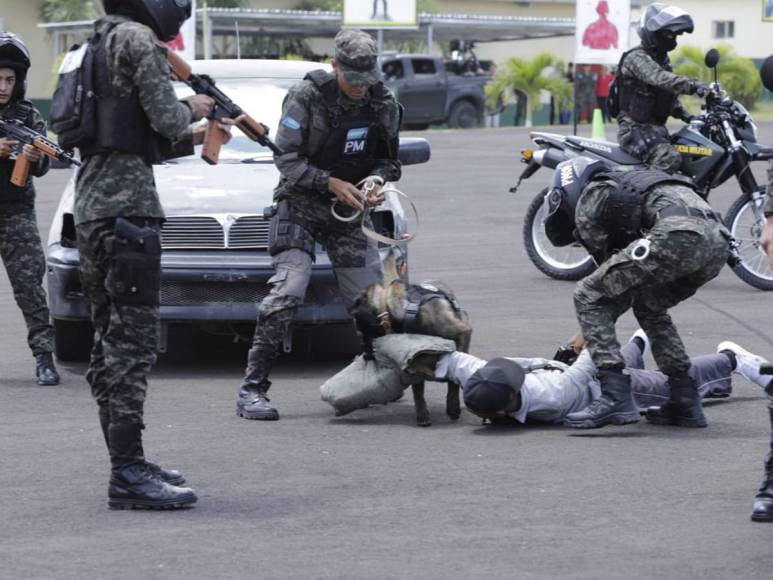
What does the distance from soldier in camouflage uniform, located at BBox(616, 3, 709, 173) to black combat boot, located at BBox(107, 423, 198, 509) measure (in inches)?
257

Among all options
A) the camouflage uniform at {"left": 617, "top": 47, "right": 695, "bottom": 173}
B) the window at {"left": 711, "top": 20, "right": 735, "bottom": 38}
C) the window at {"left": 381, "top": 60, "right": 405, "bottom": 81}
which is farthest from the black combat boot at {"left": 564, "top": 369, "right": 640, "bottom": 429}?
the window at {"left": 711, "top": 20, "right": 735, "bottom": 38}

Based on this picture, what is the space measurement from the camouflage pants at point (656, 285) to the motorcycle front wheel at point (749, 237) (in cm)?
449

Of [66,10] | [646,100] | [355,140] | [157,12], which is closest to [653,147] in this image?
[646,100]

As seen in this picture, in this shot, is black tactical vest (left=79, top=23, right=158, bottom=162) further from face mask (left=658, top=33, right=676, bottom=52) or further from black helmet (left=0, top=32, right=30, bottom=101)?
face mask (left=658, top=33, right=676, bottom=52)

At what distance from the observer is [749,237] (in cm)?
1188

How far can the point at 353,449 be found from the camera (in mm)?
6953

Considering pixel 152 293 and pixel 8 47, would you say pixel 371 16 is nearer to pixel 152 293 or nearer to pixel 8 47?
pixel 8 47

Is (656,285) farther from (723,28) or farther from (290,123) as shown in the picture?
(723,28)

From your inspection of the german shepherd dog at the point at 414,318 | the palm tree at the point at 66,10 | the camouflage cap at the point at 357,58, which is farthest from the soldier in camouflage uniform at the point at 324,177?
the palm tree at the point at 66,10

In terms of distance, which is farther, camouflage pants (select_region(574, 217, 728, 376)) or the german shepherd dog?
the german shepherd dog

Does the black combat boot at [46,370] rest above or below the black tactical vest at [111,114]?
below

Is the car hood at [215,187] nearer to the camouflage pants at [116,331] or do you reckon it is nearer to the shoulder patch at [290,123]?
the shoulder patch at [290,123]

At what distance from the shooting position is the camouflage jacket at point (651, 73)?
37.7 feet

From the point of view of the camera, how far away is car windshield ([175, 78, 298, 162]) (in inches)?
369
